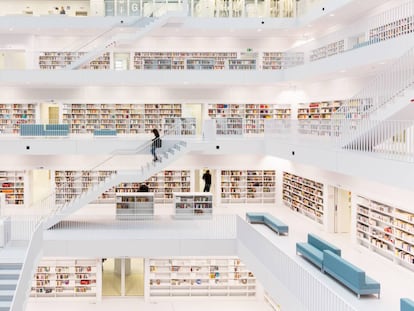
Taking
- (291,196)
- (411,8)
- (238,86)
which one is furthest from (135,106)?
(411,8)

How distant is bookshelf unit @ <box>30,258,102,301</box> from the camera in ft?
46.9

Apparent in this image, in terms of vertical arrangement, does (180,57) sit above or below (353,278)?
above

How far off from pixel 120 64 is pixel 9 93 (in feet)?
13.9

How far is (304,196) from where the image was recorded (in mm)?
16828

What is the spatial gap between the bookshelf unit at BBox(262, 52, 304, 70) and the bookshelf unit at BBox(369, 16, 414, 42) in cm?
299

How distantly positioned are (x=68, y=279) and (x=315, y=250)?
23.9 ft

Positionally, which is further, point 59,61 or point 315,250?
point 59,61

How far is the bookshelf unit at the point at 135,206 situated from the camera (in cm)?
1536

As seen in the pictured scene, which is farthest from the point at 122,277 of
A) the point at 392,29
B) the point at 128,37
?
the point at 392,29

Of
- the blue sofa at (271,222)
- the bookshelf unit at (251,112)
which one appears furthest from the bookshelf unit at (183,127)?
the blue sofa at (271,222)

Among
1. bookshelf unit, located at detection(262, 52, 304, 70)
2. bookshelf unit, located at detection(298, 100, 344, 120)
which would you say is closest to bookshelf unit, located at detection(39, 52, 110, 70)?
bookshelf unit, located at detection(262, 52, 304, 70)

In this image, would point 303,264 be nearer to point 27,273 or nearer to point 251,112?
point 27,273

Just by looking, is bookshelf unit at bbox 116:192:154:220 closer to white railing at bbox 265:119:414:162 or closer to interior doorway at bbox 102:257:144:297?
interior doorway at bbox 102:257:144:297

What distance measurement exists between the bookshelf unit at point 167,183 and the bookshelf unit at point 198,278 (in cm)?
450
